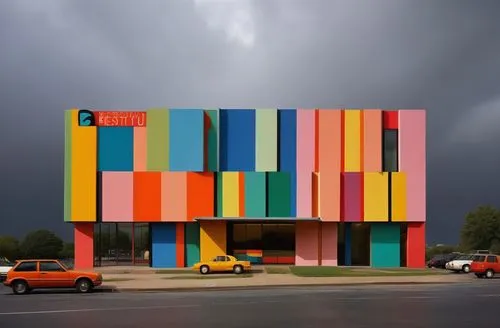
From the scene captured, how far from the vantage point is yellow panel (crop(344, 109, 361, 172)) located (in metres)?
52.6

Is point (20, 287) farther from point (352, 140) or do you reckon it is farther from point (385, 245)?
point (385, 245)

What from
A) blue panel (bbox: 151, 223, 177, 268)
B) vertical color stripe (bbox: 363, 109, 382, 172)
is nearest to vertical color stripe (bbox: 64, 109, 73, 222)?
blue panel (bbox: 151, 223, 177, 268)

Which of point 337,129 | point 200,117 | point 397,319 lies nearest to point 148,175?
point 200,117

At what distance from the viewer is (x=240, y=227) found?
53.5 metres

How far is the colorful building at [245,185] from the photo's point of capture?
51281mm

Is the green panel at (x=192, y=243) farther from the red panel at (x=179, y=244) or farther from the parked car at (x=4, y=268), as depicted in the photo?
the parked car at (x=4, y=268)

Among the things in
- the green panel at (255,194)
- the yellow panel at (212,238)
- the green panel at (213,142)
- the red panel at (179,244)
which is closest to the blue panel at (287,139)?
the green panel at (255,194)

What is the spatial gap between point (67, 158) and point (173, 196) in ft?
30.7

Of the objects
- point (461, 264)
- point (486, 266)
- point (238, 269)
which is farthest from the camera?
point (461, 264)

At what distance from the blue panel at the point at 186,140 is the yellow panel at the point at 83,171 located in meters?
6.49

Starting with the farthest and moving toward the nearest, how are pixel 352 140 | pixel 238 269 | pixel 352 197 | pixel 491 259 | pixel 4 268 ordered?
pixel 352 140
pixel 352 197
pixel 238 269
pixel 491 259
pixel 4 268

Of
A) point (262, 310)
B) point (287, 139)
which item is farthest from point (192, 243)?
point (262, 310)

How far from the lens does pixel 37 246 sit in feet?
302

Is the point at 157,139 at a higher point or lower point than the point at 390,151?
higher
